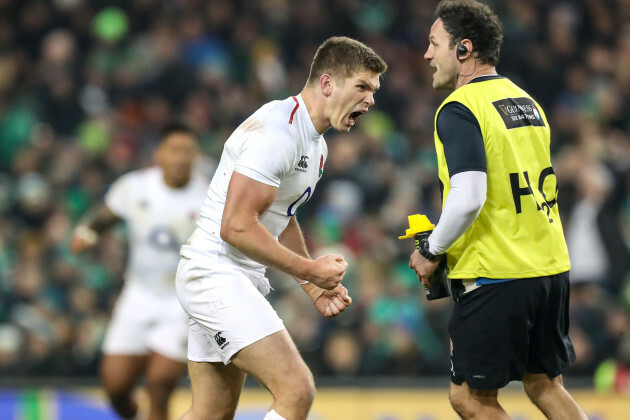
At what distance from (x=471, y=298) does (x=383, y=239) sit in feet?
17.5

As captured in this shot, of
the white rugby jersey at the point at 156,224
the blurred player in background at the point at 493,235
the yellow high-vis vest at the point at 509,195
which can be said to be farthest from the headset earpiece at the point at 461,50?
the white rugby jersey at the point at 156,224

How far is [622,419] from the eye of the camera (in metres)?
7.90

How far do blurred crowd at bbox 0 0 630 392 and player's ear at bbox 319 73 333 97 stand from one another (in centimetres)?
475

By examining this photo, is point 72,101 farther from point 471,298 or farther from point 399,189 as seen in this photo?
point 471,298

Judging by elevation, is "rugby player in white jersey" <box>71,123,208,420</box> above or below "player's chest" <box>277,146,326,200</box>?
below

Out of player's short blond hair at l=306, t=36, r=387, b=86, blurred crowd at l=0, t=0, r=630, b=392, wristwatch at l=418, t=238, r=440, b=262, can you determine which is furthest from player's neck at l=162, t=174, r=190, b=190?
wristwatch at l=418, t=238, r=440, b=262

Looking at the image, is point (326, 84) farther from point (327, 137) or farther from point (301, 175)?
point (327, 137)

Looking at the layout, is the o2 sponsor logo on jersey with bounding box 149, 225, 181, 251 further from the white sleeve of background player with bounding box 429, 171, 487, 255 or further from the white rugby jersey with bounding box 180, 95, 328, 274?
the white sleeve of background player with bounding box 429, 171, 487, 255

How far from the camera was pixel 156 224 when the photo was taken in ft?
24.0

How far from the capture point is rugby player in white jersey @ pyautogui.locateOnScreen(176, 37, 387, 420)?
4305 millimetres

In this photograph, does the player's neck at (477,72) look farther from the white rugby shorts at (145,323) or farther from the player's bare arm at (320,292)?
the white rugby shorts at (145,323)

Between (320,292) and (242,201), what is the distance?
0.77m

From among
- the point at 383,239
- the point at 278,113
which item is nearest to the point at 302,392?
the point at 278,113

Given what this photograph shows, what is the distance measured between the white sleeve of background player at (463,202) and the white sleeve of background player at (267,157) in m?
0.80
